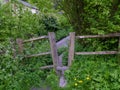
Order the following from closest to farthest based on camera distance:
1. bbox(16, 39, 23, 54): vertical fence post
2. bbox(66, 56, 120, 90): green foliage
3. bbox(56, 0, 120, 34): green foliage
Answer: bbox(66, 56, 120, 90): green foliage < bbox(56, 0, 120, 34): green foliage < bbox(16, 39, 23, 54): vertical fence post

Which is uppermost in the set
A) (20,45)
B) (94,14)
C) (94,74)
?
(94,14)

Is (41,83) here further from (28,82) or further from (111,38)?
(111,38)

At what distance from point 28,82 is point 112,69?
2071 millimetres

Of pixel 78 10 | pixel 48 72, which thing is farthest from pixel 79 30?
pixel 48 72

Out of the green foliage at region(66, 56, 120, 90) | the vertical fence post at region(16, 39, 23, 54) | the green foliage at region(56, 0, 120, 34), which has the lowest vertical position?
the green foliage at region(66, 56, 120, 90)

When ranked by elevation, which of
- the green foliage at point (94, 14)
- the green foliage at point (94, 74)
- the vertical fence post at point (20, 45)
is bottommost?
the green foliage at point (94, 74)

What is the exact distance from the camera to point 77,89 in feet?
15.1

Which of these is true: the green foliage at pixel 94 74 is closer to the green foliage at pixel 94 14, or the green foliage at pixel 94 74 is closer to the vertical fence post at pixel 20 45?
the green foliage at pixel 94 14

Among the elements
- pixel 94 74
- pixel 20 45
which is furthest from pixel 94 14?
pixel 20 45

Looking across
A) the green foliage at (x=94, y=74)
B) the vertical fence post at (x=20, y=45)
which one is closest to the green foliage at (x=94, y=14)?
the green foliage at (x=94, y=74)

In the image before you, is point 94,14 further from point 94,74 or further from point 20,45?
point 20,45

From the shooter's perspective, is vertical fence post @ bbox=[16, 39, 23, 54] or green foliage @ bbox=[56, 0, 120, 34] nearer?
green foliage @ bbox=[56, 0, 120, 34]

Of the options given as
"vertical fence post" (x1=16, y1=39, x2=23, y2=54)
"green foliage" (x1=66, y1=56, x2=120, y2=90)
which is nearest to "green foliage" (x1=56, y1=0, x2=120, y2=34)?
"green foliage" (x1=66, y1=56, x2=120, y2=90)

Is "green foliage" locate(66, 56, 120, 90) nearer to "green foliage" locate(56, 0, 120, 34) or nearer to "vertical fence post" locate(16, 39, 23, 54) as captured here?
"green foliage" locate(56, 0, 120, 34)
